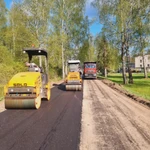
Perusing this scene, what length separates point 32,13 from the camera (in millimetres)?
26125

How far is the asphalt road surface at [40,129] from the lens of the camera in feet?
18.2

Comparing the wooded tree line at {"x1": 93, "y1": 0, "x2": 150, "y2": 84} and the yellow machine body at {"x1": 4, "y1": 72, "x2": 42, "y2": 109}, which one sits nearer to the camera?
the yellow machine body at {"x1": 4, "y1": 72, "x2": 42, "y2": 109}

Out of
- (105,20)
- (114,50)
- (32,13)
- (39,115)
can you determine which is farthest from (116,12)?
(39,115)

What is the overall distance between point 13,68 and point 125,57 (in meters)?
15.4

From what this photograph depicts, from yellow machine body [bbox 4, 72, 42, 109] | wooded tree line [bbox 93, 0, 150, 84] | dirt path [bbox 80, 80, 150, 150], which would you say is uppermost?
wooded tree line [bbox 93, 0, 150, 84]

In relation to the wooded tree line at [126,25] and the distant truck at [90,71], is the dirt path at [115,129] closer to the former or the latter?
the wooded tree line at [126,25]

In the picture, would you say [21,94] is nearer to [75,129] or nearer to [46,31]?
[75,129]

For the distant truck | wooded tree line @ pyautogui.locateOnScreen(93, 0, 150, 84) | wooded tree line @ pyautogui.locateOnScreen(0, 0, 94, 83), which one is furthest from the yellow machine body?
the distant truck

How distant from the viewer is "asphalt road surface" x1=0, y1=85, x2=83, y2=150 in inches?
218

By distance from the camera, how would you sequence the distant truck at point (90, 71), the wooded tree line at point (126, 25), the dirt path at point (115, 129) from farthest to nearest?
the distant truck at point (90, 71) < the wooded tree line at point (126, 25) < the dirt path at point (115, 129)

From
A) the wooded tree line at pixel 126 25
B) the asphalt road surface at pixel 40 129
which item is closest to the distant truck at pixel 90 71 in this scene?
the wooded tree line at pixel 126 25

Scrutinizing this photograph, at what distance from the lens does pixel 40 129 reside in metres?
6.91

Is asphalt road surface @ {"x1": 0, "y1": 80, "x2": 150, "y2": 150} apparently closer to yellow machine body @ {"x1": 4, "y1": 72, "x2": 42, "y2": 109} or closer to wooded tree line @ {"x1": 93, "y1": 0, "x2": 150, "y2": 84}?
yellow machine body @ {"x1": 4, "y1": 72, "x2": 42, "y2": 109}

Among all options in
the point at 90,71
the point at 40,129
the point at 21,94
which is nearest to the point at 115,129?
the point at 40,129
